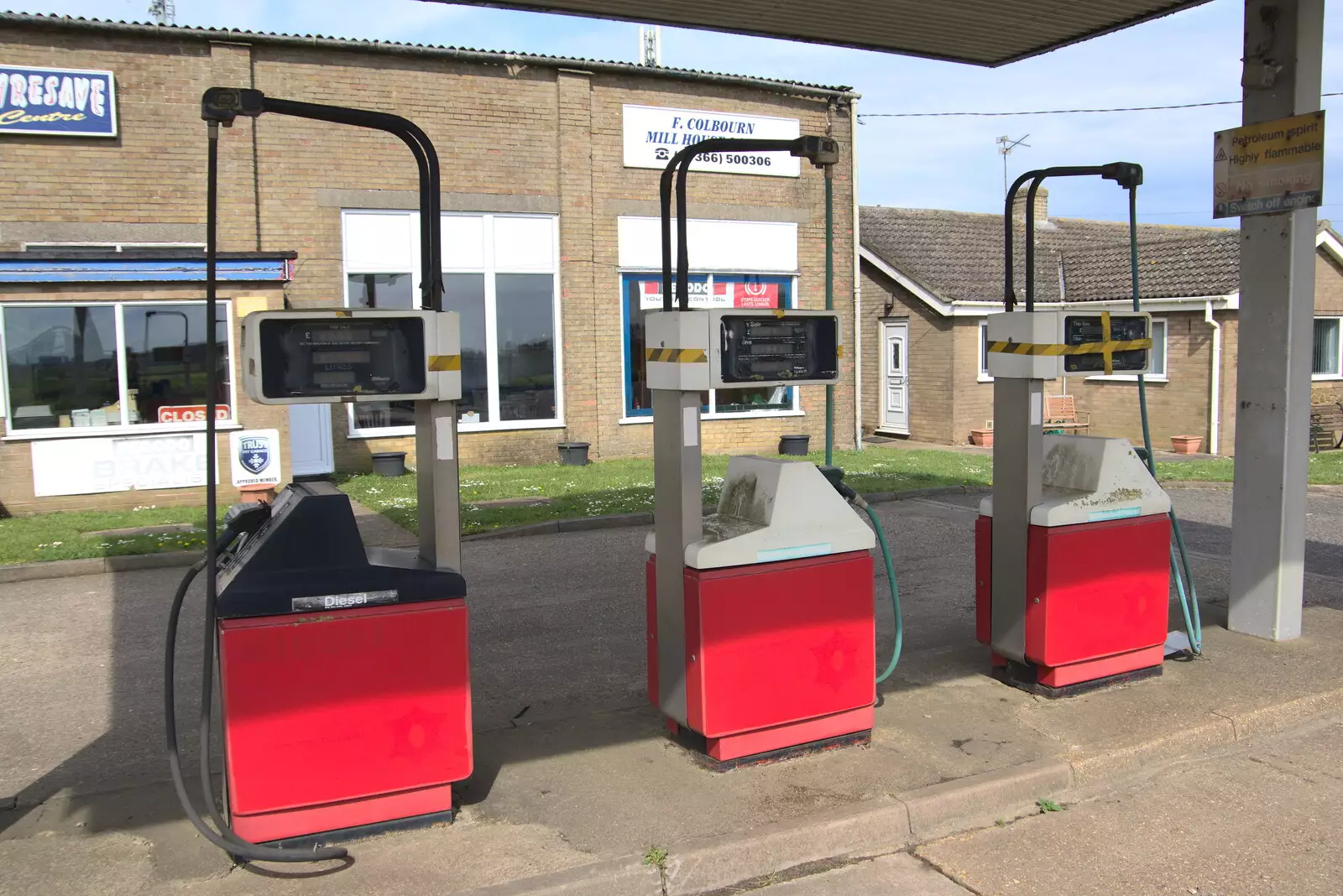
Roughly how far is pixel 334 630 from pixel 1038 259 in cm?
2275

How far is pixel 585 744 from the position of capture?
5125 millimetres

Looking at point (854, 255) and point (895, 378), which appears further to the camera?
point (895, 378)

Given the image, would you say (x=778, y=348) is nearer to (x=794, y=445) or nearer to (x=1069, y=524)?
(x=1069, y=524)

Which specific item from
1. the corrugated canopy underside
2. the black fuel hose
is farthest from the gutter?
the black fuel hose

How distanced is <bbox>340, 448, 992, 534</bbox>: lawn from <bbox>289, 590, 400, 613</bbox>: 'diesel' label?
22.9 ft

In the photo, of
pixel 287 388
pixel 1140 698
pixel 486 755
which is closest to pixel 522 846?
pixel 486 755

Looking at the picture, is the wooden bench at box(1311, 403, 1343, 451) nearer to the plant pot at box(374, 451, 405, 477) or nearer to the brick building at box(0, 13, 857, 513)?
the brick building at box(0, 13, 857, 513)

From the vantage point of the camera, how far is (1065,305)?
22312 mm

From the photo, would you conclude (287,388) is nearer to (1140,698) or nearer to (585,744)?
(585,744)

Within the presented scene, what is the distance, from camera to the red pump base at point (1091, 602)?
560 cm

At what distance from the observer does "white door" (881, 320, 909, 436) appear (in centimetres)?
2270

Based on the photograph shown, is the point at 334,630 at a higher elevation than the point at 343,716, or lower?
higher

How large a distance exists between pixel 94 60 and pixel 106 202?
1.84 metres

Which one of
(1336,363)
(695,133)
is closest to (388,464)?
(695,133)
